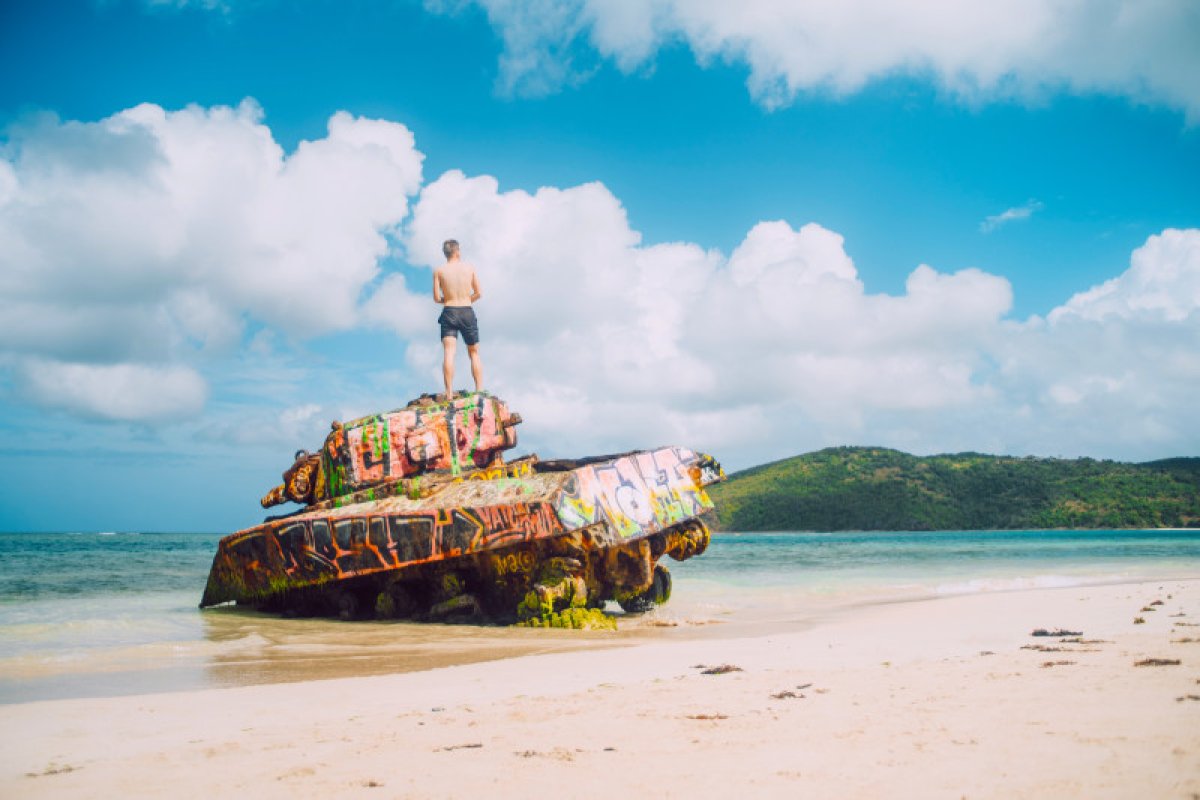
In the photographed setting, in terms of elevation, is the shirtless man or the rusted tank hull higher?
the shirtless man

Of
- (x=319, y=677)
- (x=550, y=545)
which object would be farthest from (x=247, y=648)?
(x=550, y=545)

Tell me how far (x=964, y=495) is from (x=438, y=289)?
227 ft

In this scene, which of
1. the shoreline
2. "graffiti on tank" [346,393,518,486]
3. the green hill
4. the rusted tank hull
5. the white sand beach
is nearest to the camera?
the white sand beach

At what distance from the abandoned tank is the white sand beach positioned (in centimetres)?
266

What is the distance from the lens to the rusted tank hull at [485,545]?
799 centimetres

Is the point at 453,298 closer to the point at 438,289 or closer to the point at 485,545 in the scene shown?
the point at 438,289

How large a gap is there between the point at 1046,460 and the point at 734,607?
7962cm

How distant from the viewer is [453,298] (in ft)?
33.0

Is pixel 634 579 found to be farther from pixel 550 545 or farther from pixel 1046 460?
pixel 1046 460

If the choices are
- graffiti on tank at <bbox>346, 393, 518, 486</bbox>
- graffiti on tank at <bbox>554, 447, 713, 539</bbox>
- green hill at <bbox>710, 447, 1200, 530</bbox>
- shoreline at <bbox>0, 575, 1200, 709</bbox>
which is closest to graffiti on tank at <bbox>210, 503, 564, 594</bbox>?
graffiti on tank at <bbox>554, 447, 713, 539</bbox>

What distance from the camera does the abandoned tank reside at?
8.02 meters

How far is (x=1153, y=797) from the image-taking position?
211cm

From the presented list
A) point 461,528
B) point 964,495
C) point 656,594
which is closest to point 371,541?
point 461,528

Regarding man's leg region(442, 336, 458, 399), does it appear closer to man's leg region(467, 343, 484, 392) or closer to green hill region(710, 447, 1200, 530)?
man's leg region(467, 343, 484, 392)
